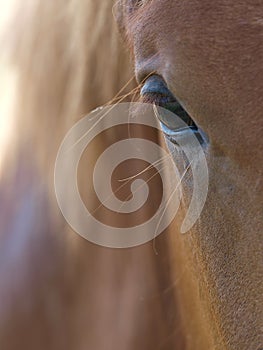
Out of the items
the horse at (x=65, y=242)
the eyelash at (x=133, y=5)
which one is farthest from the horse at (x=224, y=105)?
the horse at (x=65, y=242)

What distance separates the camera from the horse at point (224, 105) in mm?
895

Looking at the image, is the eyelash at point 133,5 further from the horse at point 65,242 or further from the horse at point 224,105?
the horse at point 65,242

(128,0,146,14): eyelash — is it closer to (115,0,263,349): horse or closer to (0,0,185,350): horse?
(115,0,263,349): horse

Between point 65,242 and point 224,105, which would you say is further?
point 65,242

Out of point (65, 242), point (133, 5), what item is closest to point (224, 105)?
point (133, 5)

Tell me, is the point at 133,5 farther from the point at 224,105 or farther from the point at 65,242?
the point at 65,242

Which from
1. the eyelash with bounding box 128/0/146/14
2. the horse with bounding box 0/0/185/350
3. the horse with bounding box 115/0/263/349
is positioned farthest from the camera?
the horse with bounding box 0/0/185/350

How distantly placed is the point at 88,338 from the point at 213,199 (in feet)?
2.09

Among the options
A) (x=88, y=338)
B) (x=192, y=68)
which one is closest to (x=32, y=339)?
(x=88, y=338)

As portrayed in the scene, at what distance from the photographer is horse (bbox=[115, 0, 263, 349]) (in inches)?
35.2

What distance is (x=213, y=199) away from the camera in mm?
1033

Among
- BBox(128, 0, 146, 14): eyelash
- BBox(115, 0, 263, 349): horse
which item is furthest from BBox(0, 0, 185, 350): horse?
BBox(115, 0, 263, 349): horse

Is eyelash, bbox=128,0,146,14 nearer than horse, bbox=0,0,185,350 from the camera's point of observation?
Yes

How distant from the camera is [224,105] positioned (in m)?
0.92
